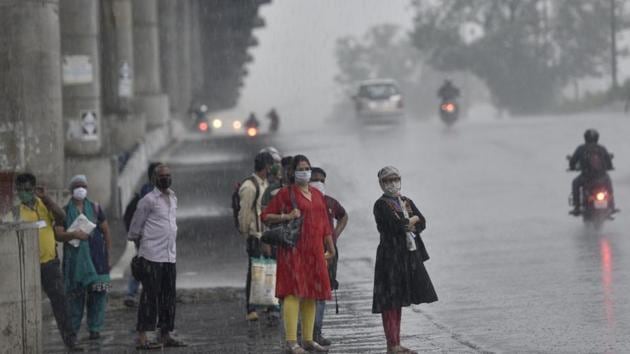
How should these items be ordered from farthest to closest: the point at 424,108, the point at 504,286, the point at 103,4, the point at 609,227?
the point at 424,108, the point at 103,4, the point at 609,227, the point at 504,286

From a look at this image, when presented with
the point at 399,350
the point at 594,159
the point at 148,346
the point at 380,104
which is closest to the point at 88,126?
the point at 594,159

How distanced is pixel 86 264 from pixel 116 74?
3608cm

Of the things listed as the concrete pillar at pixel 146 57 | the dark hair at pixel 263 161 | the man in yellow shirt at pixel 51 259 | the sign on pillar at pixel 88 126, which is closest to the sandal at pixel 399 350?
the dark hair at pixel 263 161

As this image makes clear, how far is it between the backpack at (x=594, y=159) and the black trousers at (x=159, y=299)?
10.9m

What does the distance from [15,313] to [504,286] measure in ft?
22.6

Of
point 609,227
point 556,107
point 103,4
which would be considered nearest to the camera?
point 609,227

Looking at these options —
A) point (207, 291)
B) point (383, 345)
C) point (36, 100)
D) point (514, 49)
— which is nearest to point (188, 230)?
point (36, 100)

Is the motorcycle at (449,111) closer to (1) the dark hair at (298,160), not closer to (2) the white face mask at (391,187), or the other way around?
(1) the dark hair at (298,160)

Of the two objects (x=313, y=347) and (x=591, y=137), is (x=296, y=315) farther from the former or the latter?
(x=591, y=137)

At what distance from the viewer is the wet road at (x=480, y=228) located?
15.6m

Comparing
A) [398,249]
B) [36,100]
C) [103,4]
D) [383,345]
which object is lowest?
[383,345]

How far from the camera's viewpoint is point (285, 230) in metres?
13.7

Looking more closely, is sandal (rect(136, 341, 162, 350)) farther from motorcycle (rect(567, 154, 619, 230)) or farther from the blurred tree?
the blurred tree

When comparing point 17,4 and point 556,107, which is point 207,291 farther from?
point 556,107
